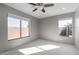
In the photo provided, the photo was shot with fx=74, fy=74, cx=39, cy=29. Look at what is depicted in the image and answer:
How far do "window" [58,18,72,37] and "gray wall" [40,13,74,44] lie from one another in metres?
0.26

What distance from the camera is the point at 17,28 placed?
473cm

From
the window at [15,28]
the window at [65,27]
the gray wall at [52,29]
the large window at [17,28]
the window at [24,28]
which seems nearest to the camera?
the large window at [17,28]

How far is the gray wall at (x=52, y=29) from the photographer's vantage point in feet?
18.0

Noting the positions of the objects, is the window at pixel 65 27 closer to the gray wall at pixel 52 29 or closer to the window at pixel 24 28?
the gray wall at pixel 52 29

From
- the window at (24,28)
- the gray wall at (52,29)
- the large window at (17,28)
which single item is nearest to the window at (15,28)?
the large window at (17,28)

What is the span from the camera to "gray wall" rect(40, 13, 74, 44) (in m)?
5.50

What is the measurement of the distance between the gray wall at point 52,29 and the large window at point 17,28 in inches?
76.3

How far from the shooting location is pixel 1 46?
325 centimetres

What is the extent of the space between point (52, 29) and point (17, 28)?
3040 mm

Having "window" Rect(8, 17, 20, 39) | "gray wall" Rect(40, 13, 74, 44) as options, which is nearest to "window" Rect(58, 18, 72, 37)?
"gray wall" Rect(40, 13, 74, 44)

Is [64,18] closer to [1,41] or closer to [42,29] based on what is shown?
[42,29]

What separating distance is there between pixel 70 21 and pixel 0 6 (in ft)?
14.7

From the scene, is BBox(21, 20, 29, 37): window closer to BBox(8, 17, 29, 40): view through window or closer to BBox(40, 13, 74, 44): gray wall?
BBox(8, 17, 29, 40): view through window
